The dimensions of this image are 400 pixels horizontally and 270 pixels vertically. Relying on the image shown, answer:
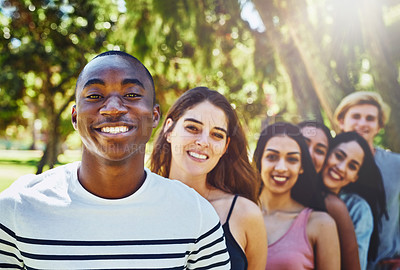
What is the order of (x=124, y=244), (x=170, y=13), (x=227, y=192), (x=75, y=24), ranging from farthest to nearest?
(x=75, y=24), (x=170, y=13), (x=227, y=192), (x=124, y=244)

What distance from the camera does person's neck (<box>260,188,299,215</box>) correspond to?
121 inches

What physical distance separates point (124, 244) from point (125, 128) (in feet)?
1.38

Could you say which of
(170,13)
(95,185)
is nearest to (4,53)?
(170,13)

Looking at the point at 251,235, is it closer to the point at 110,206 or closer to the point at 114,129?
the point at 110,206

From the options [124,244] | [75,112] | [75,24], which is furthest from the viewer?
[75,24]

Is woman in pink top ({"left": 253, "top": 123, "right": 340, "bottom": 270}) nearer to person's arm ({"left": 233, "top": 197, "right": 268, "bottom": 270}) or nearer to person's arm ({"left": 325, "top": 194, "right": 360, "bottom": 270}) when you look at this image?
person's arm ({"left": 325, "top": 194, "right": 360, "bottom": 270})

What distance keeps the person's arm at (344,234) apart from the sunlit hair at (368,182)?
44 cm

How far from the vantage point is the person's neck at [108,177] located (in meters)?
1.41

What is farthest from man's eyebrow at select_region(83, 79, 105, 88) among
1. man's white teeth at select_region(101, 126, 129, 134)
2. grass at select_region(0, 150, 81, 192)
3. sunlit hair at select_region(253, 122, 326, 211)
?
grass at select_region(0, 150, 81, 192)

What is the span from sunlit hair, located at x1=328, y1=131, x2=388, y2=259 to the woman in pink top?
0.65m

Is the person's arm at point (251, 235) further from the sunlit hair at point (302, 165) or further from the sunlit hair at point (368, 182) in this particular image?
the sunlit hair at point (368, 182)

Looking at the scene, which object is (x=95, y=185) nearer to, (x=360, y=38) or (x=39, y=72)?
(x=360, y=38)

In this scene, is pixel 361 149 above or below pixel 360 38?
below

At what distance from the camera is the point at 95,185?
141cm
